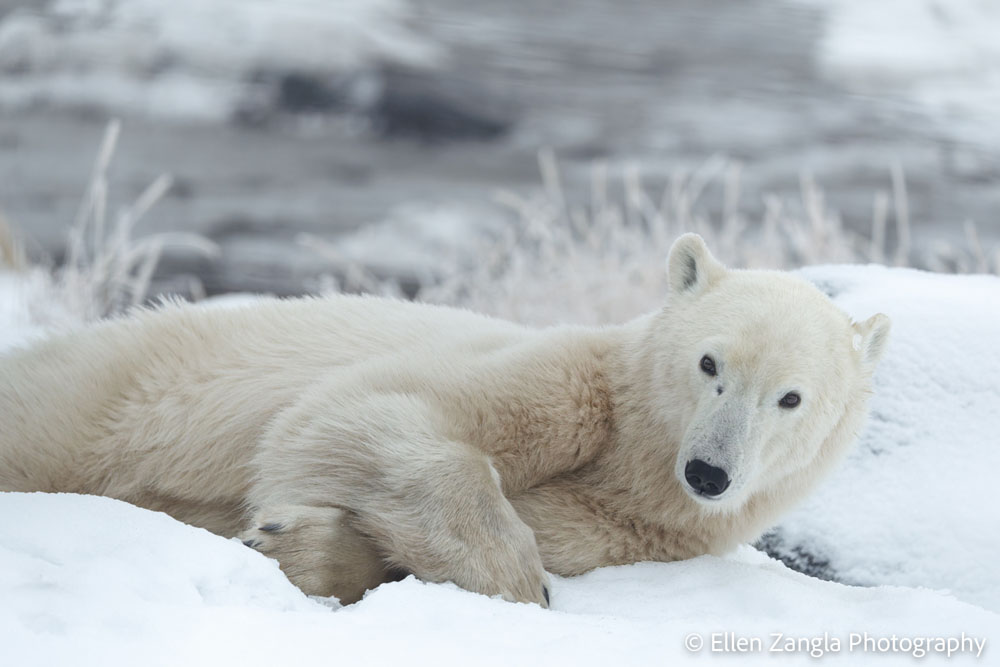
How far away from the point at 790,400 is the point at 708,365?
205mm

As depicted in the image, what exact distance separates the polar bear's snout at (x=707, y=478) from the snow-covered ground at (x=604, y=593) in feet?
0.82

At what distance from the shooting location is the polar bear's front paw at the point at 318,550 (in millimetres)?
2145

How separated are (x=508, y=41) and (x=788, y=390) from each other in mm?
6128

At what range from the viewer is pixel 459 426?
2373 millimetres

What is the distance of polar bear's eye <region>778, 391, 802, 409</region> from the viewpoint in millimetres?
2342

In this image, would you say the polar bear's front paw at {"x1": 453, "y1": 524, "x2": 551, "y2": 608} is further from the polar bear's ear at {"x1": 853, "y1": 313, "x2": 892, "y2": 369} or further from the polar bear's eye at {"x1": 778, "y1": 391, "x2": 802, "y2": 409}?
the polar bear's ear at {"x1": 853, "y1": 313, "x2": 892, "y2": 369}

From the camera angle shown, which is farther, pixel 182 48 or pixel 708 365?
pixel 182 48

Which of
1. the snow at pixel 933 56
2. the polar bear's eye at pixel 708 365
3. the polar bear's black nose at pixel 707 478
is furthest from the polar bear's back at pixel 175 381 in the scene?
the snow at pixel 933 56

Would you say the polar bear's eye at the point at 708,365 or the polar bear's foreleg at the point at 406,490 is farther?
the polar bear's eye at the point at 708,365

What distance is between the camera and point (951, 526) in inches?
113

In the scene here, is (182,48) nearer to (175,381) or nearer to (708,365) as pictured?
(175,381)

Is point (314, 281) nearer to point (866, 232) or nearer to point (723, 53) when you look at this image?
point (723, 53)

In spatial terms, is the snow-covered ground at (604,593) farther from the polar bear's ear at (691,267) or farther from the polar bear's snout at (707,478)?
the polar bear's ear at (691,267)

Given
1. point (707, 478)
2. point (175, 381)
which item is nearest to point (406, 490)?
point (707, 478)
